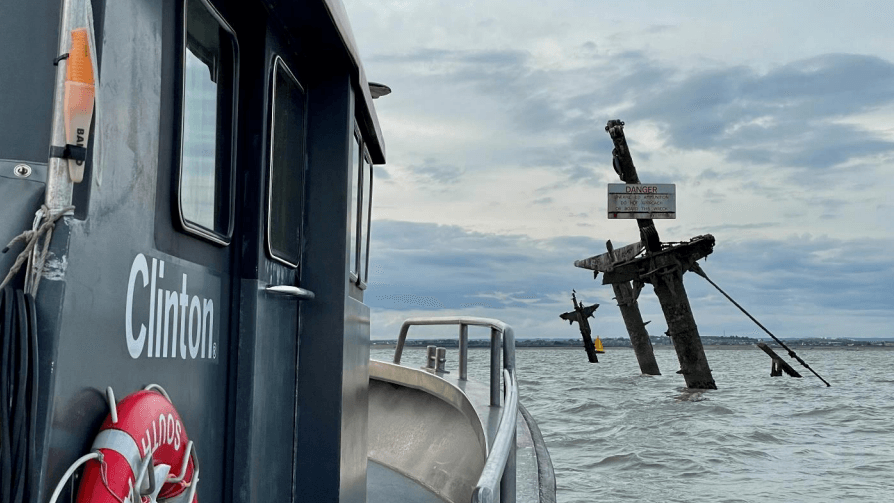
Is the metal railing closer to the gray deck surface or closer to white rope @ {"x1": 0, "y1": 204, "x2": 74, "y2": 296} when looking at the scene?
the gray deck surface

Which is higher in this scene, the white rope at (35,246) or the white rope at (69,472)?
the white rope at (35,246)

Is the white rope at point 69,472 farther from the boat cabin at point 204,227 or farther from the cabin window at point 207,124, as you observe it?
the cabin window at point 207,124

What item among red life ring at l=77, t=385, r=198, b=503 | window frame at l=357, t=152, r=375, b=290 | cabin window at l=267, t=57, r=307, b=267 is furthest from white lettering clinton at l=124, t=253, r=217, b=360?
window frame at l=357, t=152, r=375, b=290

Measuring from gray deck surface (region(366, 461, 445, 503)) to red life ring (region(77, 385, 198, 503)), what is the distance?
3518 mm

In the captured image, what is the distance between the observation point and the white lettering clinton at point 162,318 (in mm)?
1813

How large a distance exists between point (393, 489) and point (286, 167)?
323 cm

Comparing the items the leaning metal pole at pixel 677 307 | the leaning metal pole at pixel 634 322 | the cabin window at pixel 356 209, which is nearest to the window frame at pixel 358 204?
the cabin window at pixel 356 209

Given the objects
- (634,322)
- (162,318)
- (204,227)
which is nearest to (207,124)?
(204,227)

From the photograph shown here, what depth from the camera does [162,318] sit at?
199cm

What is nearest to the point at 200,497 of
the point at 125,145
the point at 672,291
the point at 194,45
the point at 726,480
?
the point at 125,145

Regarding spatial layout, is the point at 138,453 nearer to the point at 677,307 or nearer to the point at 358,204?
the point at 358,204

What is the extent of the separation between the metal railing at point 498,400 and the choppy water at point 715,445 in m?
2.63

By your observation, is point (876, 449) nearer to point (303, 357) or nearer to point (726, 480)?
point (726, 480)

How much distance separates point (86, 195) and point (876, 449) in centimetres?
1328
